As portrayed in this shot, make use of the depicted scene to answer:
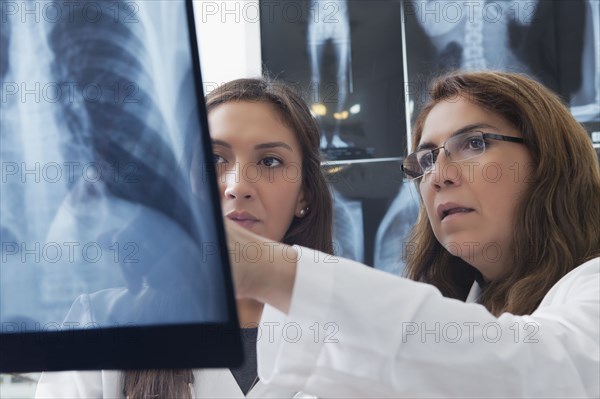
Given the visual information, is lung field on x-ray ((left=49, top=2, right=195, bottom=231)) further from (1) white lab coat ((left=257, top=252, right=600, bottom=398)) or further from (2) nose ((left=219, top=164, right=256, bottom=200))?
(2) nose ((left=219, top=164, right=256, bottom=200))

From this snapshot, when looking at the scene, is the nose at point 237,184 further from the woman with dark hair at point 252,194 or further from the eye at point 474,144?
Answer: the eye at point 474,144

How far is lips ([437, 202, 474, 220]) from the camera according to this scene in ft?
3.12

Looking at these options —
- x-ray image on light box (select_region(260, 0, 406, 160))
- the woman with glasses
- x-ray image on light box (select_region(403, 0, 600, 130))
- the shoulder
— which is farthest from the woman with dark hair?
x-ray image on light box (select_region(403, 0, 600, 130))

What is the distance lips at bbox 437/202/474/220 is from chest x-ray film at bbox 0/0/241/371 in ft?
2.22

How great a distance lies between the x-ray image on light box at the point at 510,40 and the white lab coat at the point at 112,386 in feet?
3.49

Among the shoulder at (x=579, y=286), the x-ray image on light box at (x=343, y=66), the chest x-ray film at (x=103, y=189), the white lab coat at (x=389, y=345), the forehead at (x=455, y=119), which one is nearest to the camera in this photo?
the chest x-ray film at (x=103, y=189)

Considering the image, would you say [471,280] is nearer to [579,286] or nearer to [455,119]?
[455,119]

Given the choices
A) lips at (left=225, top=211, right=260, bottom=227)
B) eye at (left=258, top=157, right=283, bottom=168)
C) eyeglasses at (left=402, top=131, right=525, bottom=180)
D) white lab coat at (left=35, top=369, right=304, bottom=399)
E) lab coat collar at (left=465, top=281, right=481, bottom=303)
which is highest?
eyeglasses at (left=402, top=131, right=525, bottom=180)

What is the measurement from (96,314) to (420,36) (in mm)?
1649

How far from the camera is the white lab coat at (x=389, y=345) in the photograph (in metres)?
0.47

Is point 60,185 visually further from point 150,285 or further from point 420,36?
point 420,36

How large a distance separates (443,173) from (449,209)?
0.05 m

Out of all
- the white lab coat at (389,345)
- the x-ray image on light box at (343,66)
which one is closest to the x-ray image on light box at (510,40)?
the x-ray image on light box at (343,66)

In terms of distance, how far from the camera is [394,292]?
0.49m
